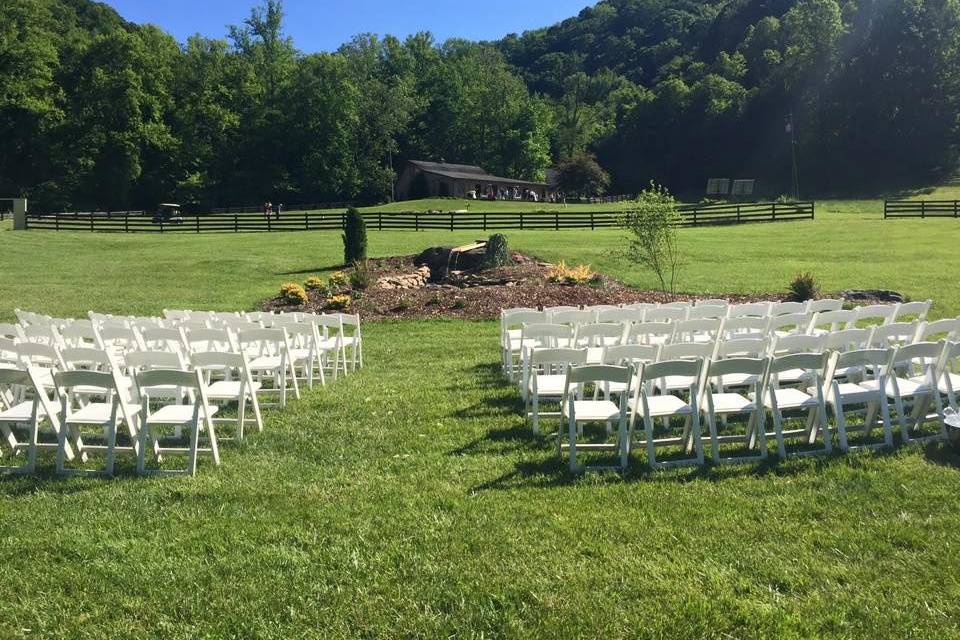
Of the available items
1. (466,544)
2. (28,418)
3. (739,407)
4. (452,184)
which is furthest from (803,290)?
(452,184)

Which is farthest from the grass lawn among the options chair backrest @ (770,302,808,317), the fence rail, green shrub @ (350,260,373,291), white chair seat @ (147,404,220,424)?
the fence rail

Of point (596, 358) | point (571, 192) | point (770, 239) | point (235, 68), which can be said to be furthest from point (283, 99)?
point (596, 358)

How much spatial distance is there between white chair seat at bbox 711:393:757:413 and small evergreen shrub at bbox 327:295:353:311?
12.7 metres

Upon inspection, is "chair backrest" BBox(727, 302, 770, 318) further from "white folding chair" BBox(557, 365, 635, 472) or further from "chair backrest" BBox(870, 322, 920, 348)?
"white folding chair" BBox(557, 365, 635, 472)

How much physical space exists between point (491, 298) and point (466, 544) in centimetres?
1411

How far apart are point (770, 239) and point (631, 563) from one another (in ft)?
102

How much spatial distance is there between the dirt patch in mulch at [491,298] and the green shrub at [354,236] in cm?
388

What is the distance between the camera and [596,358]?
338 inches

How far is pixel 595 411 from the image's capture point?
6414 mm

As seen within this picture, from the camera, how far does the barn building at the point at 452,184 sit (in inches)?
2763

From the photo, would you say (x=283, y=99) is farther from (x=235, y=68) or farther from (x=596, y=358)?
(x=596, y=358)

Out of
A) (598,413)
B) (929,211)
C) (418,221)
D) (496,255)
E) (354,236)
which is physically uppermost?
(929,211)

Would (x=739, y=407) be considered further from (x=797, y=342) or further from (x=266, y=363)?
(x=266, y=363)

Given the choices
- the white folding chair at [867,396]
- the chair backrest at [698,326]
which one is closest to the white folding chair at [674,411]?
the white folding chair at [867,396]
